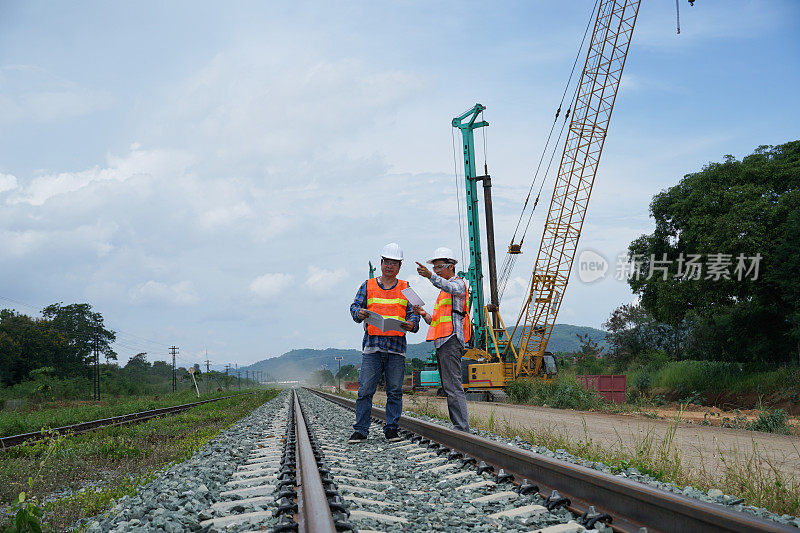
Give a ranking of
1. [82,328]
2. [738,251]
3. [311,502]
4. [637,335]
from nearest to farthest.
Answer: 1. [311,502]
2. [738,251]
3. [637,335]
4. [82,328]

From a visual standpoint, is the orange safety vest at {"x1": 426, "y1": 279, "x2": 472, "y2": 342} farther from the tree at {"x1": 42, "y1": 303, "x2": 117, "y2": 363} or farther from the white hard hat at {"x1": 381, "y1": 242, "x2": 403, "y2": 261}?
the tree at {"x1": 42, "y1": 303, "x2": 117, "y2": 363}

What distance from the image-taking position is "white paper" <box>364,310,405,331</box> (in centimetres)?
643

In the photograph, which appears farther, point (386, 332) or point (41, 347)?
point (41, 347)

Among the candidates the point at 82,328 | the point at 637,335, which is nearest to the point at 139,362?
the point at 82,328

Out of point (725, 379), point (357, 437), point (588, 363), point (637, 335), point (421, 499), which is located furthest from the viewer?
point (637, 335)

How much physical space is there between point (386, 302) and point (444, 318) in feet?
2.24

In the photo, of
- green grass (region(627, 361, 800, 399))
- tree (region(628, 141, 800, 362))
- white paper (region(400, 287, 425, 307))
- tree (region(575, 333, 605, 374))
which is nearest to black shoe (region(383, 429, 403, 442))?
white paper (region(400, 287, 425, 307))

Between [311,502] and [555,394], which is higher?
[311,502]

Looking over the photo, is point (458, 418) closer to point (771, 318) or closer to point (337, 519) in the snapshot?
point (337, 519)

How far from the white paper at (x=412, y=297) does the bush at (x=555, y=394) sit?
1239 centimetres

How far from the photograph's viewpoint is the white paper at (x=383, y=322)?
6426mm

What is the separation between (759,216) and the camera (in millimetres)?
23375

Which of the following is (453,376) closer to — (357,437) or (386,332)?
(386,332)

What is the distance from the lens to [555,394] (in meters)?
19.2
